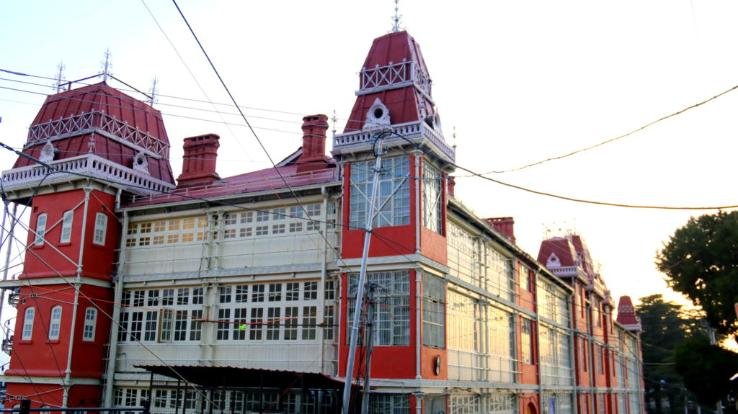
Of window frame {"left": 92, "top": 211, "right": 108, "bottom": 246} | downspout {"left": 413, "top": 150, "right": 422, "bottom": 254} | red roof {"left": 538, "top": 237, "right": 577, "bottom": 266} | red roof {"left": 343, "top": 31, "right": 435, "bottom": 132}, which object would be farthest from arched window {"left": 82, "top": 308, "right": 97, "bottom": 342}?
red roof {"left": 538, "top": 237, "right": 577, "bottom": 266}

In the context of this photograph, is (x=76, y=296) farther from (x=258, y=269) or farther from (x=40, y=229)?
(x=258, y=269)

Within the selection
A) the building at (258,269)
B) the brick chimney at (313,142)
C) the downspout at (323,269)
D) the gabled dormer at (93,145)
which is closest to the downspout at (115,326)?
the building at (258,269)

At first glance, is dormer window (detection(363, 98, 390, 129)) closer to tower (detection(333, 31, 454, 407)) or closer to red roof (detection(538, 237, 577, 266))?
tower (detection(333, 31, 454, 407))

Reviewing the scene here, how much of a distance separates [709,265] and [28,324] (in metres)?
36.7

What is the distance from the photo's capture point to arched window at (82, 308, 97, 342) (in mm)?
29734

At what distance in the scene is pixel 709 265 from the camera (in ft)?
129

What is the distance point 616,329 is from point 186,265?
50655 millimetres

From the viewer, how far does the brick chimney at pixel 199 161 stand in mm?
33719

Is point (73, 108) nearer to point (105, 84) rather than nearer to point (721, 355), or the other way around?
point (105, 84)

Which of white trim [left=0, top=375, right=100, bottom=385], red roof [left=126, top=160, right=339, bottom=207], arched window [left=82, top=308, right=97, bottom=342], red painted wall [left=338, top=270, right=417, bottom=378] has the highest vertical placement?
red roof [left=126, top=160, right=339, bottom=207]

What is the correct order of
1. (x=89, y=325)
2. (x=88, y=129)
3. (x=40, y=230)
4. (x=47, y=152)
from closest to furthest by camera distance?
(x=89, y=325)
(x=40, y=230)
(x=88, y=129)
(x=47, y=152)

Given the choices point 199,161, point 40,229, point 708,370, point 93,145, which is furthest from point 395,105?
point 708,370

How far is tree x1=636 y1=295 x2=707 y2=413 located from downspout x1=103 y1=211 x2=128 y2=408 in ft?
243

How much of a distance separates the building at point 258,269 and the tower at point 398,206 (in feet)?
0.25
